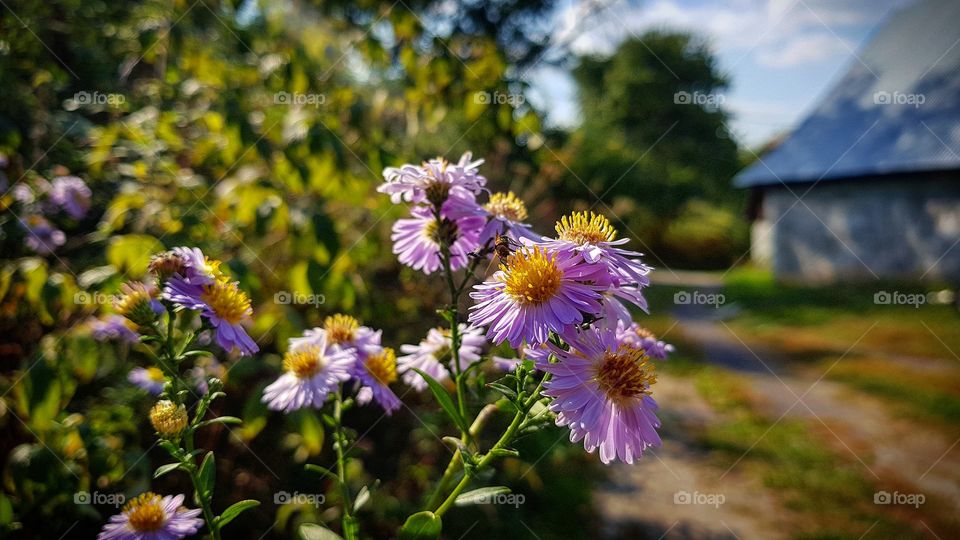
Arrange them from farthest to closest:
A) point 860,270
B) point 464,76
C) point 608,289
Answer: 1. point 860,270
2. point 464,76
3. point 608,289

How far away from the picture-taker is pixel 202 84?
6.88 feet

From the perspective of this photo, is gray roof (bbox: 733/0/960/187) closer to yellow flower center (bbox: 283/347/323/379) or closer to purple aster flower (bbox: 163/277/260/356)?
yellow flower center (bbox: 283/347/323/379)

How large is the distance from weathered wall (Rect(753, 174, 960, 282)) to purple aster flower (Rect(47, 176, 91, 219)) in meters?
10.2

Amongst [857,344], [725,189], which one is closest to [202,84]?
[857,344]

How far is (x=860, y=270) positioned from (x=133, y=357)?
10591 millimetres

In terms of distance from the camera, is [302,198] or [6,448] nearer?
[6,448]

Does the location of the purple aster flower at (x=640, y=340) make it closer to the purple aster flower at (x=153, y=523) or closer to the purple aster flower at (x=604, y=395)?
the purple aster flower at (x=604, y=395)

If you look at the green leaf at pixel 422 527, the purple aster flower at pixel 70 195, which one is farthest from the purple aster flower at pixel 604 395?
the purple aster flower at pixel 70 195

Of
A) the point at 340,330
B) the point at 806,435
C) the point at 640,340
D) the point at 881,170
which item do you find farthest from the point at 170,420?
the point at 881,170

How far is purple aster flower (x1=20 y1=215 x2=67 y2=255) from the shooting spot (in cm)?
174

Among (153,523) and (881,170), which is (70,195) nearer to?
(153,523)

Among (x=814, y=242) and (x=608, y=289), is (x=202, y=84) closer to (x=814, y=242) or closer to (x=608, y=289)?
(x=608, y=289)

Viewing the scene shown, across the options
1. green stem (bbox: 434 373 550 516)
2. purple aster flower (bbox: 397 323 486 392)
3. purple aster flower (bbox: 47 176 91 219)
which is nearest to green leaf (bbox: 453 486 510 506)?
green stem (bbox: 434 373 550 516)

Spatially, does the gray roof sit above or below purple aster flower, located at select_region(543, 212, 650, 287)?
above
